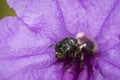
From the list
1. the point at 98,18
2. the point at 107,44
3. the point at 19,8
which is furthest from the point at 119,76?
the point at 19,8

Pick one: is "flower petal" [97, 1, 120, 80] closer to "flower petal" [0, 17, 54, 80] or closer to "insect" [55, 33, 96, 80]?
"insect" [55, 33, 96, 80]

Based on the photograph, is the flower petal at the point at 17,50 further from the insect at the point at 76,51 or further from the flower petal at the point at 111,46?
the flower petal at the point at 111,46

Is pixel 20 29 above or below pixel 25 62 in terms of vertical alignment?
above

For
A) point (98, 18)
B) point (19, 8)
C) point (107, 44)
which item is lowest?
point (107, 44)

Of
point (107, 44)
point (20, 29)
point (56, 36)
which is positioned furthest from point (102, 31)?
point (20, 29)

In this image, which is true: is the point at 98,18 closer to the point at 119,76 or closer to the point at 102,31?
the point at 102,31
